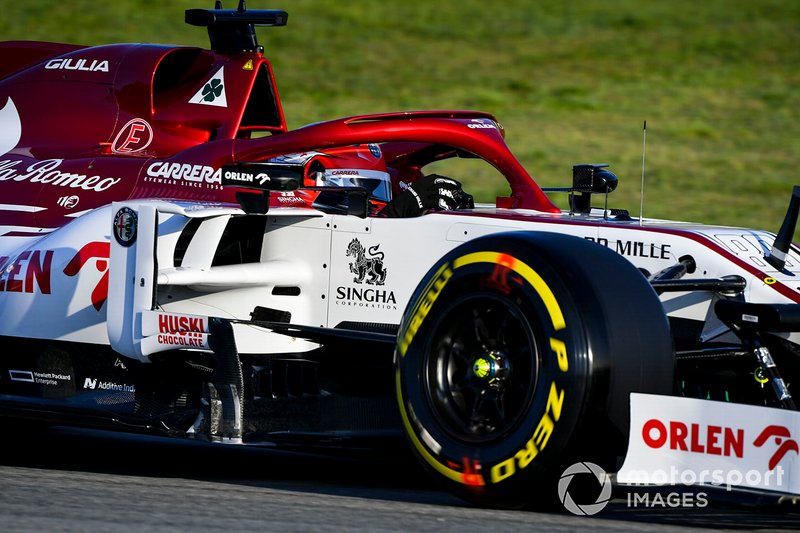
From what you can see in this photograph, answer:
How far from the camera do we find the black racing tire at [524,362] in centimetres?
453

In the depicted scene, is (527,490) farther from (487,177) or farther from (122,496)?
(487,177)

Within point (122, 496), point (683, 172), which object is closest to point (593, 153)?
point (683, 172)

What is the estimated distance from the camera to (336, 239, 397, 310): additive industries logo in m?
6.01

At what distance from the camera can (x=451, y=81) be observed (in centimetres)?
2952

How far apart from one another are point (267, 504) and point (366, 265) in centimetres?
149

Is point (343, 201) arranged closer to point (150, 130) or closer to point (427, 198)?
point (427, 198)

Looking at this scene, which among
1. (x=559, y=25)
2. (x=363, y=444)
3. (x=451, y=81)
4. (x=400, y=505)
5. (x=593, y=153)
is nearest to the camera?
(x=400, y=505)

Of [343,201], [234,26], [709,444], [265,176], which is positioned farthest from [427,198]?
[709,444]

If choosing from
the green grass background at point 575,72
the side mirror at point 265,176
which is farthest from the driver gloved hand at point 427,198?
the green grass background at point 575,72

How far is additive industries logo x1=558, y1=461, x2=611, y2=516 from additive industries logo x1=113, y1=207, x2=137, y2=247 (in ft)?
7.56

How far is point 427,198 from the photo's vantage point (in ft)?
21.5

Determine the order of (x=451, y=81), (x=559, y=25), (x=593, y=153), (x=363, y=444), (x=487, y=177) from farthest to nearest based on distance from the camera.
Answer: (x=559, y=25), (x=451, y=81), (x=593, y=153), (x=487, y=177), (x=363, y=444)

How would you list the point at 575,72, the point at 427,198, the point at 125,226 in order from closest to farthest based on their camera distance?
1. the point at 125,226
2. the point at 427,198
3. the point at 575,72

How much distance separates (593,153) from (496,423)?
17.3 meters
